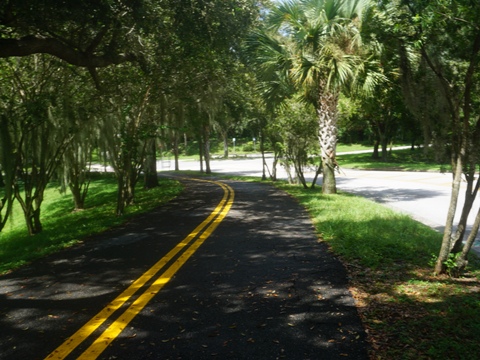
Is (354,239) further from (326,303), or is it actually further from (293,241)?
(326,303)

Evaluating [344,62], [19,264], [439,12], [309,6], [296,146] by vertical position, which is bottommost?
[19,264]

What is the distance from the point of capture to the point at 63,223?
1362 cm

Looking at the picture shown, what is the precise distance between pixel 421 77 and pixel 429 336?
4096 mm

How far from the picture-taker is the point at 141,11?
8.98 metres

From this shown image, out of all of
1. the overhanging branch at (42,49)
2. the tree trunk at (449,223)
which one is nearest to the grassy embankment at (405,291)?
the tree trunk at (449,223)

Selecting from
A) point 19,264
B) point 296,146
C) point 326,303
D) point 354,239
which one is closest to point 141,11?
point 19,264

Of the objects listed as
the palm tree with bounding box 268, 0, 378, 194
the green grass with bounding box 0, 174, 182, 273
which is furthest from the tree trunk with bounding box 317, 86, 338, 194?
the green grass with bounding box 0, 174, 182, 273

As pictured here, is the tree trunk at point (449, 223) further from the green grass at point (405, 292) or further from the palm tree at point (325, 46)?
the palm tree at point (325, 46)

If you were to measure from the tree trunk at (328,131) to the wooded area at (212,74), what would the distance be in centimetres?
5

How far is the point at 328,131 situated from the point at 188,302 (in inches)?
461

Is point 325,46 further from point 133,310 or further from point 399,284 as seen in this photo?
point 133,310

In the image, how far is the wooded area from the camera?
606 centimetres

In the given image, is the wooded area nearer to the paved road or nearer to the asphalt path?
the paved road

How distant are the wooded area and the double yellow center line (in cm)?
376
